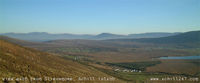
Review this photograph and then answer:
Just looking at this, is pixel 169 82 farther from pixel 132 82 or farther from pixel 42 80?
pixel 42 80

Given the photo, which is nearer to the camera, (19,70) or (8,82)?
(8,82)

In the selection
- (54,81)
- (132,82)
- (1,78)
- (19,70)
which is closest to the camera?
(1,78)

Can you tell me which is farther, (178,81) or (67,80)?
(178,81)

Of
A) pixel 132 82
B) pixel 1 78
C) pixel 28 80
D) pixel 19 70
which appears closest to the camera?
pixel 1 78

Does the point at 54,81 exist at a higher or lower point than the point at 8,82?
lower

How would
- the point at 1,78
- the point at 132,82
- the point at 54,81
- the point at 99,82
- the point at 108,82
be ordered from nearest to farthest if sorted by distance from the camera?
the point at 1,78 → the point at 54,81 → the point at 99,82 → the point at 108,82 → the point at 132,82

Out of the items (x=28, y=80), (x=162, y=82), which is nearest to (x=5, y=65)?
(x=28, y=80)

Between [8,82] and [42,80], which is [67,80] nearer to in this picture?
[42,80]

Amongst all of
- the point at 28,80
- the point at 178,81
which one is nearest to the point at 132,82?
the point at 178,81

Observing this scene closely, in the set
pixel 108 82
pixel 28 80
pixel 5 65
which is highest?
pixel 5 65
